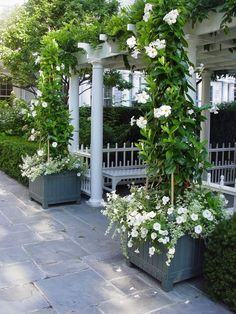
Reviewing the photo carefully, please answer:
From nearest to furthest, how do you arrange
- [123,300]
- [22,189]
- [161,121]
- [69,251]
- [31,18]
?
[123,300]
[161,121]
[69,251]
[22,189]
[31,18]

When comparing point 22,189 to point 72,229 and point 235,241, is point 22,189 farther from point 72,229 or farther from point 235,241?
point 235,241

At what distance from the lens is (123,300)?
10.8 feet

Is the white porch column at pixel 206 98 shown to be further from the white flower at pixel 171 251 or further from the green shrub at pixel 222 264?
the white flower at pixel 171 251

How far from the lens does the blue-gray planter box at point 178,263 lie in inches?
136

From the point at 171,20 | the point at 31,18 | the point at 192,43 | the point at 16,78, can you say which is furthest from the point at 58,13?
the point at 171,20

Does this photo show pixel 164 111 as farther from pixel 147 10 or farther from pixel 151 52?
pixel 147 10

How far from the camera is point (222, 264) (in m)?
3.18

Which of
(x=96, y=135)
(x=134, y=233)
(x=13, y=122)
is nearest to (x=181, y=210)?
(x=134, y=233)

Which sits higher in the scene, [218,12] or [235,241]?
[218,12]

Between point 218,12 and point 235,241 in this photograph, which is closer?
point 235,241

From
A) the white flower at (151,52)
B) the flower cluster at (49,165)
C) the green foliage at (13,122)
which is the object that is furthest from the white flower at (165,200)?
the green foliage at (13,122)

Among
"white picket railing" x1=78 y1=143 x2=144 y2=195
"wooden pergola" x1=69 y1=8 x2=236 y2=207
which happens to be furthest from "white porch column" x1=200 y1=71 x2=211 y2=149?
"white picket railing" x1=78 y1=143 x2=144 y2=195

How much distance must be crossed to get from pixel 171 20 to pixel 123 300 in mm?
2457

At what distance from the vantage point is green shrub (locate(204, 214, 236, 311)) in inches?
122
